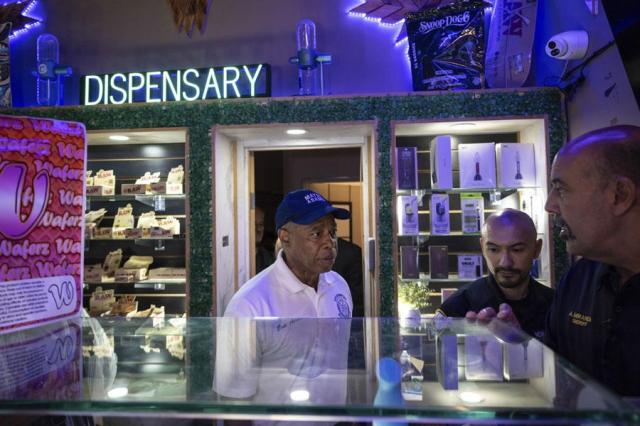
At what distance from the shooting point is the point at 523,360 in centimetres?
86

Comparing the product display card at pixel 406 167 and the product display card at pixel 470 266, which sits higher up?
the product display card at pixel 406 167

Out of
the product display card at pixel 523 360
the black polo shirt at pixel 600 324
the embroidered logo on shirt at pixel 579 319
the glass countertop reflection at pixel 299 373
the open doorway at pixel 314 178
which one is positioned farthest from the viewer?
the open doorway at pixel 314 178

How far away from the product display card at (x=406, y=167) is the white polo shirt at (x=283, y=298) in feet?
5.89

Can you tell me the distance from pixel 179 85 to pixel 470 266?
3.07 meters

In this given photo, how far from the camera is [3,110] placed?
4.17 m

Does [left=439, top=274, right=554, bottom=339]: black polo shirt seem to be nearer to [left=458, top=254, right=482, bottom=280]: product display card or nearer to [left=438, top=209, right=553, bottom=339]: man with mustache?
[left=438, top=209, right=553, bottom=339]: man with mustache

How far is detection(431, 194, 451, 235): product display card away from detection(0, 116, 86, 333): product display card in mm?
3326

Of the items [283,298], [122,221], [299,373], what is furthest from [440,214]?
[299,373]

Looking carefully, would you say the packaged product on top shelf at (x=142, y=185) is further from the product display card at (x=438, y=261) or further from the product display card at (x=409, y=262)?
the product display card at (x=438, y=261)

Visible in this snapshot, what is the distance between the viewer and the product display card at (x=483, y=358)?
0.80 m

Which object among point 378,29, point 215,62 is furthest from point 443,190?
point 215,62

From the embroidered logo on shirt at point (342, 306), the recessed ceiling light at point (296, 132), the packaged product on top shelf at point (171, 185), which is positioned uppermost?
the recessed ceiling light at point (296, 132)

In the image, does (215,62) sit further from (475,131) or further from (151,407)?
(151,407)

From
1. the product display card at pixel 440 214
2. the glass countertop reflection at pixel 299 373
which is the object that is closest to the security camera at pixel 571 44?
the product display card at pixel 440 214
